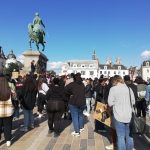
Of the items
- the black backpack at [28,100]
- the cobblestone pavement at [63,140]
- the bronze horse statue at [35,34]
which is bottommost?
the cobblestone pavement at [63,140]

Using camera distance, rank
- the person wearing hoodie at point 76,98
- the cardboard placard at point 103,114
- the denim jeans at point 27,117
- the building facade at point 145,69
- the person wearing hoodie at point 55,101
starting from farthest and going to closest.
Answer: the building facade at point 145,69 → the denim jeans at point 27,117 → the person wearing hoodie at point 76,98 → the person wearing hoodie at point 55,101 → the cardboard placard at point 103,114

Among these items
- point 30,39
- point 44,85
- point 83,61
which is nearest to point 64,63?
point 83,61

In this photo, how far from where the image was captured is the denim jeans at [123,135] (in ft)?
25.3

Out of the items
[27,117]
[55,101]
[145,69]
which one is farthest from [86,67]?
[55,101]

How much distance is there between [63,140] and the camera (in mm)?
10508

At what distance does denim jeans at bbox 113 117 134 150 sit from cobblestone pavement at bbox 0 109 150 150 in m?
1.61

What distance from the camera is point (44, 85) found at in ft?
51.0

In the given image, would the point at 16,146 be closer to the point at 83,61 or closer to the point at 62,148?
the point at 62,148

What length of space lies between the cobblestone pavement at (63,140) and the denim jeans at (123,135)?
161 cm

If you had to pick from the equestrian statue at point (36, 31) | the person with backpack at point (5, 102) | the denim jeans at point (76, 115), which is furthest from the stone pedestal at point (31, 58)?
the person with backpack at point (5, 102)

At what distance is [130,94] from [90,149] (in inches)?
84.2

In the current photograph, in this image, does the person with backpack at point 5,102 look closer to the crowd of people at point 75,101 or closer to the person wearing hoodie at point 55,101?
the crowd of people at point 75,101

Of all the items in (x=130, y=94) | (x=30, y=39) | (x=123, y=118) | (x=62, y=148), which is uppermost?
(x=30, y=39)

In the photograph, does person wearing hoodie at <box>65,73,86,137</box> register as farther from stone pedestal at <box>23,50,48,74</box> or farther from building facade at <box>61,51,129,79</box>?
building facade at <box>61,51,129,79</box>
